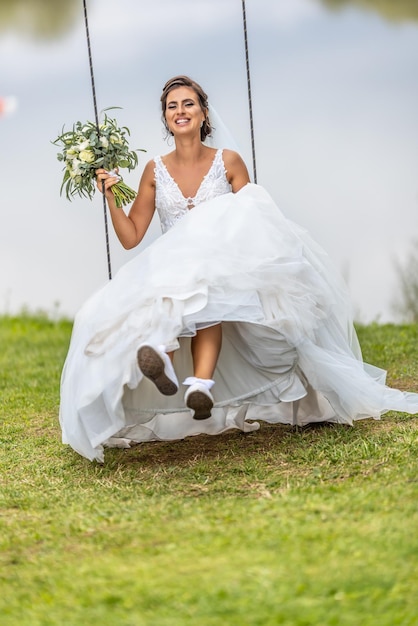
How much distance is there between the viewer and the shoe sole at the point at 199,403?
3393mm

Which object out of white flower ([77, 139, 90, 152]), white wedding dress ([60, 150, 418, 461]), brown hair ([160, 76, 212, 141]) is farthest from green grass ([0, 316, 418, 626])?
brown hair ([160, 76, 212, 141])

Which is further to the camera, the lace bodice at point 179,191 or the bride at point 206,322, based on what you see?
the lace bodice at point 179,191

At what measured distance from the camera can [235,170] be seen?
4.25 m

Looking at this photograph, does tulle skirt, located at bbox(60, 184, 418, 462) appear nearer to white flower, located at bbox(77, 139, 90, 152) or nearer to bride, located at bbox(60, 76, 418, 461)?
bride, located at bbox(60, 76, 418, 461)

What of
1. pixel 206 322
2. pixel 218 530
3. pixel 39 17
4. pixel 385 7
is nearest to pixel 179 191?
pixel 206 322

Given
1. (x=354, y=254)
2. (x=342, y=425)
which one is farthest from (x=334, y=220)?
(x=342, y=425)

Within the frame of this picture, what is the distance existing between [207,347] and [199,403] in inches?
11.6

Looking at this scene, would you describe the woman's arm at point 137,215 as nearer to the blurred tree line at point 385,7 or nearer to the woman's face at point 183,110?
the woman's face at point 183,110

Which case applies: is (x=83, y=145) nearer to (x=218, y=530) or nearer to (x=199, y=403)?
→ (x=199, y=403)

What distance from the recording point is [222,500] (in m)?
3.30

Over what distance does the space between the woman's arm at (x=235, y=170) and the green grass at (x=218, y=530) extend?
1.09 meters

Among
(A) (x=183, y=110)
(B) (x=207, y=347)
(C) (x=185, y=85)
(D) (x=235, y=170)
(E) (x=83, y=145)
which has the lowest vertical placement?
(B) (x=207, y=347)

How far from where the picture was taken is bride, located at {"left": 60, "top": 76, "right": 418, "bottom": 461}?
3553 millimetres

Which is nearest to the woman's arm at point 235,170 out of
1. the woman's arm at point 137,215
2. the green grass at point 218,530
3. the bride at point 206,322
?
the bride at point 206,322
